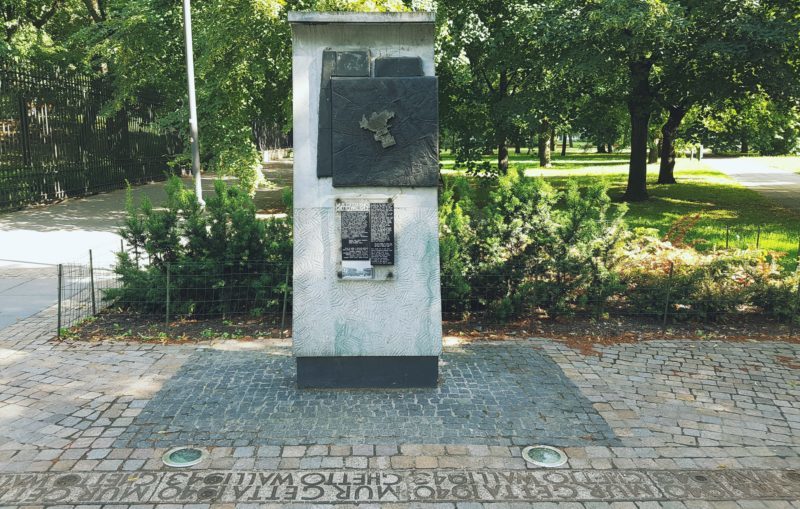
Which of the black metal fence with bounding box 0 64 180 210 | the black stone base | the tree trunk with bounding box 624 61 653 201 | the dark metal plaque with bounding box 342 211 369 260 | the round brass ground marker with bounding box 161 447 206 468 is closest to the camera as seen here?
the round brass ground marker with bounding box 161 447 206 468

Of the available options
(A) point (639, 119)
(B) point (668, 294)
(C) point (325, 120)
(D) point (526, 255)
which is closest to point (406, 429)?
(C) point (325, 120)

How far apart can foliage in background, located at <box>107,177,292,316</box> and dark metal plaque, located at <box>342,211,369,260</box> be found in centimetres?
261

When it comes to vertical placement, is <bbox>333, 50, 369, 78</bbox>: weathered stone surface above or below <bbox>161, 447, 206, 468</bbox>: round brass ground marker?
above

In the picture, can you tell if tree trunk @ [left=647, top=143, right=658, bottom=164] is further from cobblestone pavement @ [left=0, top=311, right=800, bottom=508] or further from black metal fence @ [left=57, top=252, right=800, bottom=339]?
cobblestone pavement @ [left=0, top=311, right=800, bottom=508]

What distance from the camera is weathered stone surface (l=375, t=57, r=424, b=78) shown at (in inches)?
268

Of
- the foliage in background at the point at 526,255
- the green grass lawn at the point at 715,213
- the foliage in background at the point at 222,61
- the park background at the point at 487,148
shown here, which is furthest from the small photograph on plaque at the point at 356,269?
the foliage in background at the point at 222,61

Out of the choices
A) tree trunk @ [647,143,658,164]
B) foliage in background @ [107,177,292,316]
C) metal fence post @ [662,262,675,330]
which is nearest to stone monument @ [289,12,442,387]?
foliage in background @ [107,177,292,316]

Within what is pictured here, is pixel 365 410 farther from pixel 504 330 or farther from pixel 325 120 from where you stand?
pixel 504 330

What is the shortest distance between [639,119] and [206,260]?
17823 millimetres

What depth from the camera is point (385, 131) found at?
6.71m

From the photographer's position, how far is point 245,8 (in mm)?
13562

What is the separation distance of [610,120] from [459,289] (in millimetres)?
16685

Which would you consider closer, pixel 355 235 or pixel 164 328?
pixel 355 235

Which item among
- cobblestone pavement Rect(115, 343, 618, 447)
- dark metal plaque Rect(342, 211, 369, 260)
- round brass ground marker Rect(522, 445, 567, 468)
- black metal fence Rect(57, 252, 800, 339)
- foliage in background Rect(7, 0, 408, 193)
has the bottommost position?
round brass ground marker Rect(522, 445, 567, 468)
